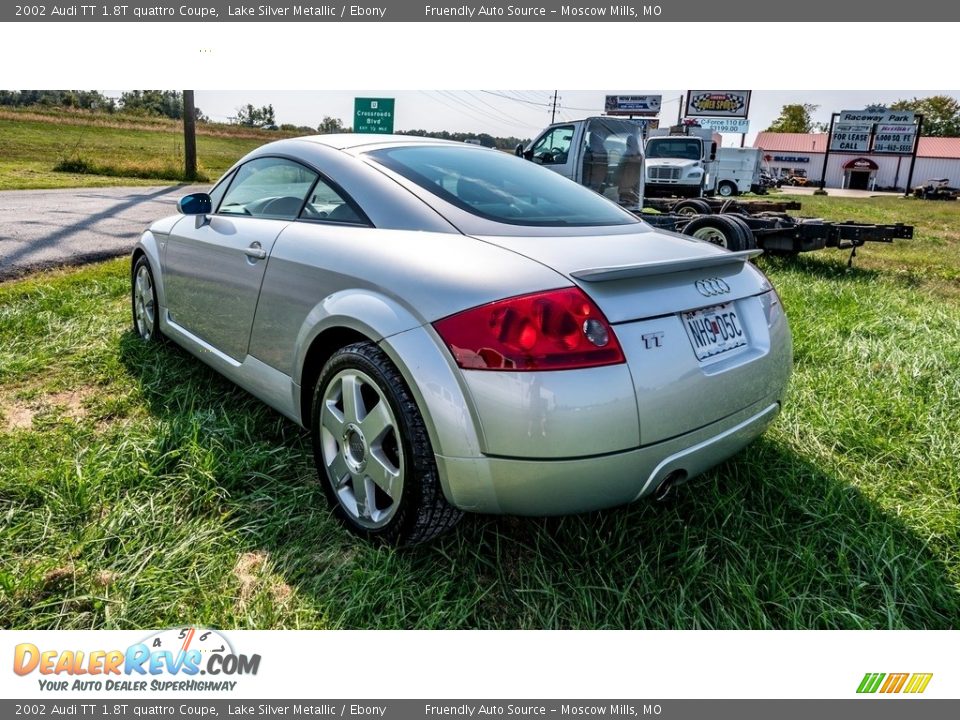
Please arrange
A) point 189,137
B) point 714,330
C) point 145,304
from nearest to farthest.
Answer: point 714,330 → point 145,304 → point 189,137

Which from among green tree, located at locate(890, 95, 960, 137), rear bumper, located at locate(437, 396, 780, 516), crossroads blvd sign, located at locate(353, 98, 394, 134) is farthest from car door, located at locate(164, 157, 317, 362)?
green tree, located at locate(890, 95, 960, 137)

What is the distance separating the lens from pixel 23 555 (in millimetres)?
2291

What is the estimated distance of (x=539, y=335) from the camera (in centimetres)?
191

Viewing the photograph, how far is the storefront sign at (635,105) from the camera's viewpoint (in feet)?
192

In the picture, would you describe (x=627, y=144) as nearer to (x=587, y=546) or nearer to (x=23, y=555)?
(x=587, y=546)

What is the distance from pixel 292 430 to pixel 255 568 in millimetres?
1052

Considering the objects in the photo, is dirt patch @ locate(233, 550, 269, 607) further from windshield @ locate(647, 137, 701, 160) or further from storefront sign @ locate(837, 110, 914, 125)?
storefront sign @ locate(837, 110, 914, 125)

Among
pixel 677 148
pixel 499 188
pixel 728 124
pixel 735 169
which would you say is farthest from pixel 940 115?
pixel 499 188

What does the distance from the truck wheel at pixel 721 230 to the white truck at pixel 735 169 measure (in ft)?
93.5

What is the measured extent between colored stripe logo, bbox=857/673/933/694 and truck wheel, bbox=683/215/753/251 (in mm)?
6147

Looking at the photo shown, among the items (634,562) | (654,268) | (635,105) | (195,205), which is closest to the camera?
(654,268)

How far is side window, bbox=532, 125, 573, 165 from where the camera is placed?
11.0 metres

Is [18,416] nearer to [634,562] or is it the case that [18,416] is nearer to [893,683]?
[634,562]

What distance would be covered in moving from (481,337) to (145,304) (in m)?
3.24
